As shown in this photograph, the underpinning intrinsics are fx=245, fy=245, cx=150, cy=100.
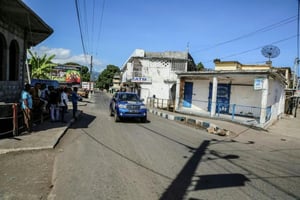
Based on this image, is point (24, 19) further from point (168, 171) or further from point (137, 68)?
point (137, 68)

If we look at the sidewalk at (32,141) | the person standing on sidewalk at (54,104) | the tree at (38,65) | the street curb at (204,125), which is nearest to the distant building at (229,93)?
the street curb at (204,125)

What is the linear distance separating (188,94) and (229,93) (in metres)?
4.01

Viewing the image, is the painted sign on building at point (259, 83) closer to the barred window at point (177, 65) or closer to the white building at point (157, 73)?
the white building at point (157, 73)

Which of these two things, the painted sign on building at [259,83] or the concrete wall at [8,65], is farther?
the painted sign on building at [259,83]

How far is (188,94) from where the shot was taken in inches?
940

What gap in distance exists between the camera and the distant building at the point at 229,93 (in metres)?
17.3

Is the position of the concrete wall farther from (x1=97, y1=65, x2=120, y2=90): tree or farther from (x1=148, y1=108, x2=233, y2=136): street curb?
(x1=97, y1=65, x2=120, y2=90): tree

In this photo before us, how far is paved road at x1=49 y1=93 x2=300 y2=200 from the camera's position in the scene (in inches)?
180

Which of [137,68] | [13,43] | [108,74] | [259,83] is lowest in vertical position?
[259,83]

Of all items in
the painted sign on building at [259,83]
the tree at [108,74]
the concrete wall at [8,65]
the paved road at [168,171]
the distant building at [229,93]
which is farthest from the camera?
the tree at [108,74]

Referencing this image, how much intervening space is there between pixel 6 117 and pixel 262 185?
7.95 meters

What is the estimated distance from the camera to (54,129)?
10172 mm

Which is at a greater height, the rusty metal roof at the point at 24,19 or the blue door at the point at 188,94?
the rusty metal roof at the point at 24,19

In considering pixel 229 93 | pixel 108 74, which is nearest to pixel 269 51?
pixel 229 93
